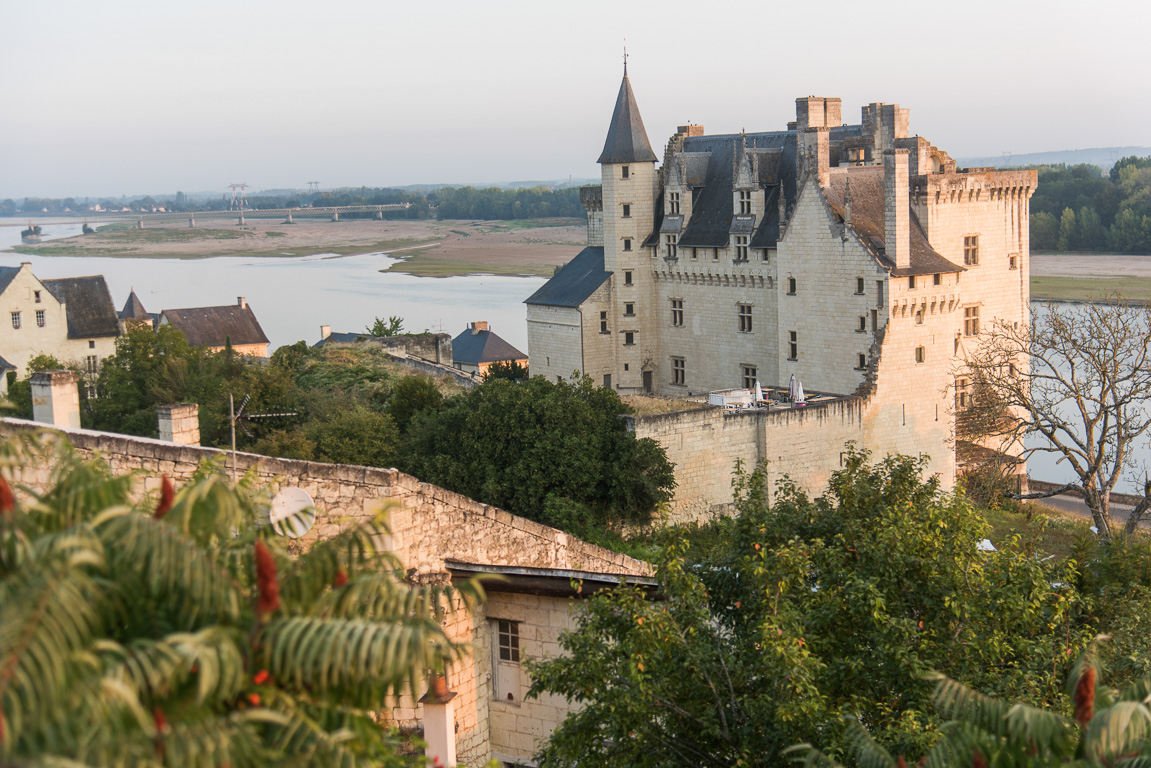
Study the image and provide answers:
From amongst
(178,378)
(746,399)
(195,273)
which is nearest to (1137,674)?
(746,399)

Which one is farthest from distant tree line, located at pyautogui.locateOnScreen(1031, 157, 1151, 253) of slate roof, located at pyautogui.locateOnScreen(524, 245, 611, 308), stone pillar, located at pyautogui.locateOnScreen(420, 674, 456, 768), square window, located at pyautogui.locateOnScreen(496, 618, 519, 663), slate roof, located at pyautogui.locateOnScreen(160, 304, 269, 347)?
stone pillar, located at pyautogui.locateOnScreen(420, 674, 456, 768)

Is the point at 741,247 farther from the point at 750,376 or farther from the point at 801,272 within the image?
the point at 750,376

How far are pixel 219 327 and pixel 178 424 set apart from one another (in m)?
53.9

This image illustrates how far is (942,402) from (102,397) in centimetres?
2782

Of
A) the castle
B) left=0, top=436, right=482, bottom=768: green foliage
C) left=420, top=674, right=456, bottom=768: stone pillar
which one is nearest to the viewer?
left=0, top=436, right=482, bottom=768: green foliage

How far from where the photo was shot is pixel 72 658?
14.9 feet

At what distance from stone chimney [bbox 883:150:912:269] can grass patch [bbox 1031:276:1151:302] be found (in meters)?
50.2

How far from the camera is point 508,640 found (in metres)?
14.6

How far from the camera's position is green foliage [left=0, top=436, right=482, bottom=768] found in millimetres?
4359

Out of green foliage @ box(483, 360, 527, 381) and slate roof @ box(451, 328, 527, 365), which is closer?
green foliage @ box(483, 360, 527, 381)

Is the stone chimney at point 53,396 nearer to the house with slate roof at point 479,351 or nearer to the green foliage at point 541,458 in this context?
the green foliage at point 541,458

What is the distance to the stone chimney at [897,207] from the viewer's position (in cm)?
3812

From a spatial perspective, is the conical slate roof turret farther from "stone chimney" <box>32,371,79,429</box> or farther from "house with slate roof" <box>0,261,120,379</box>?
"stone chimney" <box>32,371,79,429</box>

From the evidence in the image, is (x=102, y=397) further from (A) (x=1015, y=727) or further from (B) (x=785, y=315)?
(A) (x=1015, y=727)
